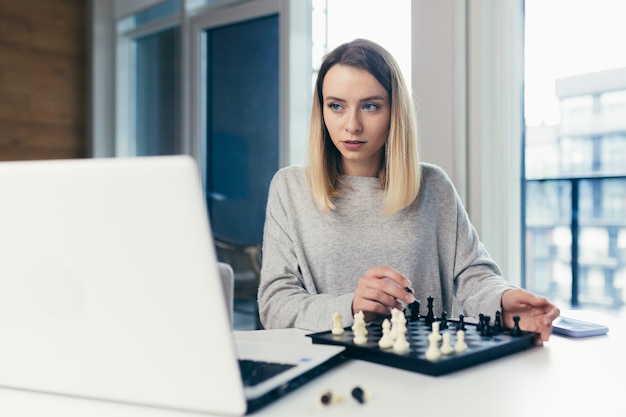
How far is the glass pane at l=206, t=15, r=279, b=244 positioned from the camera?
330cm

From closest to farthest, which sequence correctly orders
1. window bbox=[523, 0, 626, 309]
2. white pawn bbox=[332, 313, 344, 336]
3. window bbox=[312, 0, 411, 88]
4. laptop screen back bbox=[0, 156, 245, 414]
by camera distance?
→ laptop screen back bbox=[0, 156, 245, 414], white pawn bbox=[332, 313, 344, 336], window bbox=[523, 0, 626, 309], window bbox=[312, 0, 411, 88]

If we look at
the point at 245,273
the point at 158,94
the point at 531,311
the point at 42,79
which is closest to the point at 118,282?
the point at 531,311

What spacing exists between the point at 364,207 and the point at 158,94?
111 inches

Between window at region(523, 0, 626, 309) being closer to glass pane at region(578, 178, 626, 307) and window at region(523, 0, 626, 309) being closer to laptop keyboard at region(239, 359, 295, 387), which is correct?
glass pane at region(578, 178, 626, 307)

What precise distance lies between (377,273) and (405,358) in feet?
0.95

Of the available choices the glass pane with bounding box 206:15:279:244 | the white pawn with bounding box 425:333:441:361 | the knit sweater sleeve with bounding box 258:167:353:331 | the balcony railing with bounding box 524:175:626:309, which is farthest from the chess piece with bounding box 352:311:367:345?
the glass pane with bounding box 206:15:279:244

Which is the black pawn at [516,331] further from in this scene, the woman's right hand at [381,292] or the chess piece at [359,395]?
the chess piece at [359,395]

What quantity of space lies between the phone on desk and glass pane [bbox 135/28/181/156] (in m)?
2.98

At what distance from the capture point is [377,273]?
1.08 m

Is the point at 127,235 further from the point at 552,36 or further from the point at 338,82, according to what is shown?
the point at 552,36

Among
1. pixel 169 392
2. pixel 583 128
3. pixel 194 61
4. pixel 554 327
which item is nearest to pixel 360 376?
pixel 169 392

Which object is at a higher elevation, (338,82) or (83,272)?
(338,82)

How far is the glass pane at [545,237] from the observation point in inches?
89.8


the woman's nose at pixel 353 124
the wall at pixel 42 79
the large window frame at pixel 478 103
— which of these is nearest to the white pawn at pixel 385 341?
the woman's nose at pixel 353 124
